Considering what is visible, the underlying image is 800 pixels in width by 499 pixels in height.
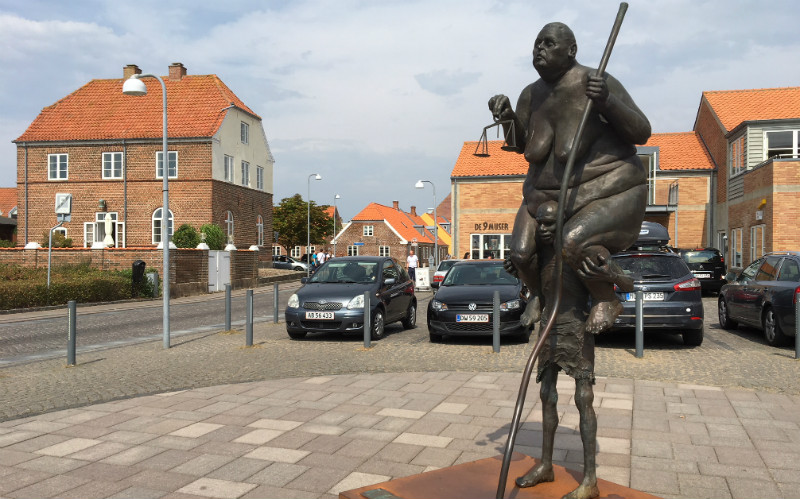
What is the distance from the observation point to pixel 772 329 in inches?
438

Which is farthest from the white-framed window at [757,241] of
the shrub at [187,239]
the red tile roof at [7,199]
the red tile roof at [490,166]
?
the red tile roof at [7,199]

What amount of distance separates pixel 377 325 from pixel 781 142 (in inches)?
995

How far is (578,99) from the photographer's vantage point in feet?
12.0

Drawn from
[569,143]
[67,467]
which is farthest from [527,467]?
[67,467]

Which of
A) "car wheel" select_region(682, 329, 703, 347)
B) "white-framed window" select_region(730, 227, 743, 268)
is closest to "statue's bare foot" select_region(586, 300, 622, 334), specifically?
"car wheel" select_region(682, 329, 703, 347)

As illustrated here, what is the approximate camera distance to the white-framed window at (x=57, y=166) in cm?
4125

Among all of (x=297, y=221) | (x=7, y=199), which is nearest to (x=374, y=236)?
(x=297, y=221)

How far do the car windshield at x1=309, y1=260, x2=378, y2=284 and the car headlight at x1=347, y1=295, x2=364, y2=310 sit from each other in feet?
2.97

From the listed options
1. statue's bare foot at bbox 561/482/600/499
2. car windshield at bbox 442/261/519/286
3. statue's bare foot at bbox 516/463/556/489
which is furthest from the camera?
car windshield at bbox 442/261/519/286

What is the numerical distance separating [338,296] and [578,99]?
29.2 feet

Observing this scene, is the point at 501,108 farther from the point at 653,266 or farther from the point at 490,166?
the point at 490,166

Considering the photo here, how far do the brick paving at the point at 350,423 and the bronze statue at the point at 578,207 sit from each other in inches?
47.2

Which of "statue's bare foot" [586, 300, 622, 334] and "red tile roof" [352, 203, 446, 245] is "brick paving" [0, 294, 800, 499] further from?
"red tile roof" [352, 203, 446, 245]

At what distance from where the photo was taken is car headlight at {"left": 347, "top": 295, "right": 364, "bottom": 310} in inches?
471
